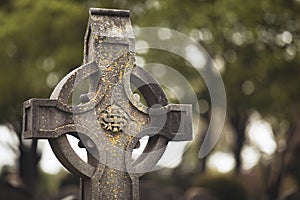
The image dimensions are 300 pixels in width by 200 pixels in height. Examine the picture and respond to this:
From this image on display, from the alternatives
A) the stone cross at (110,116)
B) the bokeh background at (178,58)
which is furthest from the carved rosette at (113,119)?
the bokeh background at (178,58)

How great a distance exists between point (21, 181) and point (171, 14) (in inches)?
286

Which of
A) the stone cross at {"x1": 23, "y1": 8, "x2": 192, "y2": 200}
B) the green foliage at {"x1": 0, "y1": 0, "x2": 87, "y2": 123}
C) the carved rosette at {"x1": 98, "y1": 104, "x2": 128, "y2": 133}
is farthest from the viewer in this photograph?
the green foliage at {"x1": 0, "y1": 0, "x2": 87, "y2": 123}

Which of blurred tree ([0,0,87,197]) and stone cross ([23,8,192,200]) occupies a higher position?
blurred tree ([0,0,87,197])

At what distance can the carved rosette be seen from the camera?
761 centimetres

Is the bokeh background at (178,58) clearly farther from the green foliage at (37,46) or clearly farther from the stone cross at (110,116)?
the stone cross at (110,116)

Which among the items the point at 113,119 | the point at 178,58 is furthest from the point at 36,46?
the point at 113,119

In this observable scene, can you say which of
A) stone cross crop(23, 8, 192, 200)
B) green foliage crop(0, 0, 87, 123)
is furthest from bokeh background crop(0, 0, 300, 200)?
stone cross crop(23, 8, 192, 200)

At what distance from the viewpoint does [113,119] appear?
7.66 meters

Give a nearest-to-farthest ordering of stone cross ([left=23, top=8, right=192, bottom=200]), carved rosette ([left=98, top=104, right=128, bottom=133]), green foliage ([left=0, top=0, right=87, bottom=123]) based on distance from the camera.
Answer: stone cross ([left=23, top=8, right=192, bottom=200]), carved rosette ([left=98, top=104, right=128, bottom=133]), green foliage ([left=0, top=0, right=87, bottom=123])

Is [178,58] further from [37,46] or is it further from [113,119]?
[113,119]

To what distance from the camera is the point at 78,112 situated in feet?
24.6

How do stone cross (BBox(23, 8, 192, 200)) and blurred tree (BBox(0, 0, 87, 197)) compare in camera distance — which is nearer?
stone cross (BBox(23, 8, 192, 200))

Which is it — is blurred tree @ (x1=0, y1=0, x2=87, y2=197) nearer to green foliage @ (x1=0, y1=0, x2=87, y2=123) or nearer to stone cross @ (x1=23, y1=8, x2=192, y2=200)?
green foliage @ (x1=0, y1=0, x2=87, y2=123)

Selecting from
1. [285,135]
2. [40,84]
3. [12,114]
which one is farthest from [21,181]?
[285,135]
